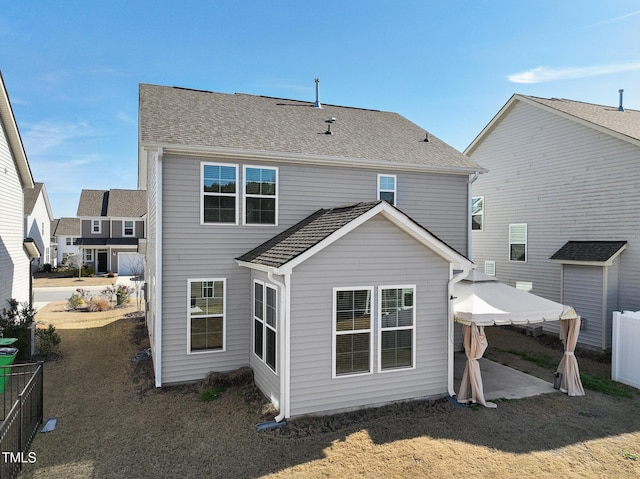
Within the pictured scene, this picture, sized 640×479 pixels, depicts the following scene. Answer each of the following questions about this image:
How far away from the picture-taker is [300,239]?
8344mm

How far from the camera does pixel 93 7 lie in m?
11.3

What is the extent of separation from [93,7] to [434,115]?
514 inches

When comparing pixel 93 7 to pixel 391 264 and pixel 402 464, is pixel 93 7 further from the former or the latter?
pixel 402 464

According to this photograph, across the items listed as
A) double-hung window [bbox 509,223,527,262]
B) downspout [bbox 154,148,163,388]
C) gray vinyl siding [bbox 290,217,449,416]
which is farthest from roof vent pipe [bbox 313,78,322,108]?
double-hung window [bbox 509,223,527,262]

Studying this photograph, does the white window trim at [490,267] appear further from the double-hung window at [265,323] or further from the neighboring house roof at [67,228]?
the neighboring house roof at [67,228]

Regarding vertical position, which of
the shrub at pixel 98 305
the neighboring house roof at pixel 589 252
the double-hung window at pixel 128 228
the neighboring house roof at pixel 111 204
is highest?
the neighboring house roof at pixel 111 204

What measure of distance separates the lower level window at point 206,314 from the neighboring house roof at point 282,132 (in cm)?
340

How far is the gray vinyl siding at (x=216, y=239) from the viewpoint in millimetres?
9359

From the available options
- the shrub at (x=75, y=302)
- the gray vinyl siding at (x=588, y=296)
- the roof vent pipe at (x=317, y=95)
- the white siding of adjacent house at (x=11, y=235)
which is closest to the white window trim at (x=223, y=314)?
the white siding of adjacent house at (x=11, y=235)

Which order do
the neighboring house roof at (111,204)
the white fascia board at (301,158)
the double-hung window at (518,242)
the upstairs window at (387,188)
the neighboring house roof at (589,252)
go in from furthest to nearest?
the neighboring house roof at (111,204), the double-hung window at (518,242), the neighboring house roof at (589,252), the upstairs window at (387,188), the white fascia board at (301,158)

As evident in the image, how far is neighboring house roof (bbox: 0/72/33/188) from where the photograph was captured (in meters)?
12.7

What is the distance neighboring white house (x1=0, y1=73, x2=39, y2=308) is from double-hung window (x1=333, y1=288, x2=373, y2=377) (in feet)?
36.9

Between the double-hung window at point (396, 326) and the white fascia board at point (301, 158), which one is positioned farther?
the white fascia board at point (301, 158)

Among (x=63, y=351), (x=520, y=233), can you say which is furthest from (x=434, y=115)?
(x=63, y=351)
